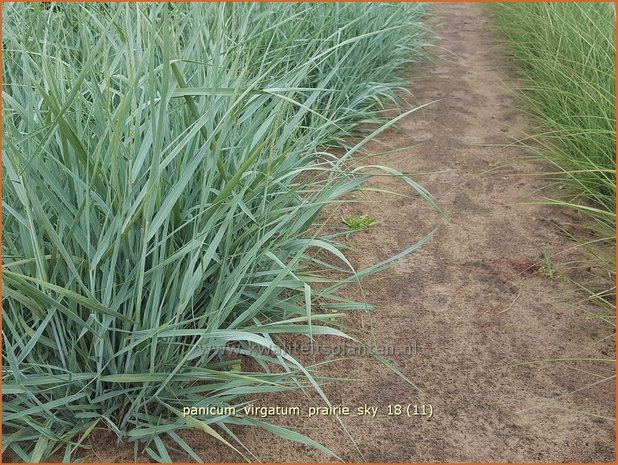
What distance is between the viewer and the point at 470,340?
1700 millimetres

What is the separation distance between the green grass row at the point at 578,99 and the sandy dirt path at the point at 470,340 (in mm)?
129

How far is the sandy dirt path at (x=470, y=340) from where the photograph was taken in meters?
1.38

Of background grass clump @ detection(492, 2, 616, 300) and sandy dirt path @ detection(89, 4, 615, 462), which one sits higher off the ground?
background grass clump @ detection(492, 2, 616, 300)

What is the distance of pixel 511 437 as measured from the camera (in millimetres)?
1404

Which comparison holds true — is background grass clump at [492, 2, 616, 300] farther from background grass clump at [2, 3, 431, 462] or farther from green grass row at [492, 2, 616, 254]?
background grass clump at [2, 3, 431, 462]

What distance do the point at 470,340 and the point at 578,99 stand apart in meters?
1.26

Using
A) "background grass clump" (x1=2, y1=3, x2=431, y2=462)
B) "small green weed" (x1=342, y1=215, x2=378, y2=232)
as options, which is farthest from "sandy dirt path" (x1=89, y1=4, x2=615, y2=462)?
"background grass clump" (x1=2, y1=3, x2=431, y2=462)

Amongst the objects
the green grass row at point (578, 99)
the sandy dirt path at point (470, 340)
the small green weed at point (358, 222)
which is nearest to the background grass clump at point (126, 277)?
the sandy dirt path at point (470, 340)

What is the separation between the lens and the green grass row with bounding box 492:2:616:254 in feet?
7.11

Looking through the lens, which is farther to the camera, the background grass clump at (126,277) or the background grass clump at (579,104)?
the background grass clump at (579,104)

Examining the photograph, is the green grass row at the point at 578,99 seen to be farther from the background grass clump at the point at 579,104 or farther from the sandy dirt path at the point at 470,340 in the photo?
the sandy dirt path at the point at 470,340

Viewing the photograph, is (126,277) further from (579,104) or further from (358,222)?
(579,104)

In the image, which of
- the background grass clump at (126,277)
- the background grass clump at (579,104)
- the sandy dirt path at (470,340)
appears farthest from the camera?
the background grass clump at (579,104)

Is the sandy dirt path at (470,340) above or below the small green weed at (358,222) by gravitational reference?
below
